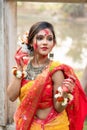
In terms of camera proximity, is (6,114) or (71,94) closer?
(71,94)

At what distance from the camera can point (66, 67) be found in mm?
3514

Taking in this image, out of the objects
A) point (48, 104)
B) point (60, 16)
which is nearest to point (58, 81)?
point (48, 104)

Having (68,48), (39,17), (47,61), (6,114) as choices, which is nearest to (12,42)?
(6,114)

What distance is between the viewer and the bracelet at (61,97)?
11.0ft

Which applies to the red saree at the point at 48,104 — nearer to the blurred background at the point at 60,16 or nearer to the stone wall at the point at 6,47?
the stone wall at the point at 6,47

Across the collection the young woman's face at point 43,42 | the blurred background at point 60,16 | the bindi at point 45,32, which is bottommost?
the blurred background at point 60,16

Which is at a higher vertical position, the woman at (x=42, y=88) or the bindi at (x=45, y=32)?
the bindi at (x=45, y=32)

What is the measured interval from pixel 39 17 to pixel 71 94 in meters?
25.0

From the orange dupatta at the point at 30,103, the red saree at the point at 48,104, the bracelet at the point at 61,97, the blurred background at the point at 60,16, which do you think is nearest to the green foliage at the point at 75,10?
the blurred background at the point at 60,16

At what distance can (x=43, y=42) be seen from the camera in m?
3.53

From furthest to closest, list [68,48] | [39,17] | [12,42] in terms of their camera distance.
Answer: [39,17] < [68,48] < [12,42]

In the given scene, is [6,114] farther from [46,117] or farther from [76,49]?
[76,49]

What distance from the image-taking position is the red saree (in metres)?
3.47

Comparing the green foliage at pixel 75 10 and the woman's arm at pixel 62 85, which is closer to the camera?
the woman's arm at pixel 62 85
